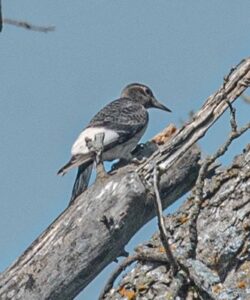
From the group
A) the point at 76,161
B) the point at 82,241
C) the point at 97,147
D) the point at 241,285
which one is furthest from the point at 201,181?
the point at 76,161

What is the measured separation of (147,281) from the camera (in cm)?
311

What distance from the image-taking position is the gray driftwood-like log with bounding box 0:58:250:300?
397cm

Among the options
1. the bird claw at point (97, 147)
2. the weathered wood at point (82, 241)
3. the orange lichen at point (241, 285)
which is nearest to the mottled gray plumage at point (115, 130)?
the weathered wood at point (82, 241)

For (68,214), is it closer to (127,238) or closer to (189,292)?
(127,238)

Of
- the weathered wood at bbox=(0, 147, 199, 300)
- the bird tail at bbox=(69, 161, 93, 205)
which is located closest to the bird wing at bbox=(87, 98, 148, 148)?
the bird tail at bbox=(69, 161, 93, 205)

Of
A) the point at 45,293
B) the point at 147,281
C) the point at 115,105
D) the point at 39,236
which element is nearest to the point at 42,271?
→ the point at 45,293

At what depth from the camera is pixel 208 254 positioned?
10.5 ft

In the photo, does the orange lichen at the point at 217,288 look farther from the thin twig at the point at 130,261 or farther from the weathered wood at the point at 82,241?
the weathered wood at the point at 82,241

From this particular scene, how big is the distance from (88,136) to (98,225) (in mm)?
4049

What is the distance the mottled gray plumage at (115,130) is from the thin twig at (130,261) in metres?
3.42

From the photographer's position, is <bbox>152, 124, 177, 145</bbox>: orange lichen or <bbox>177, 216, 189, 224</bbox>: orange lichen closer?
<bbox>177, 216, 189, 224</bbox>: orange lichen

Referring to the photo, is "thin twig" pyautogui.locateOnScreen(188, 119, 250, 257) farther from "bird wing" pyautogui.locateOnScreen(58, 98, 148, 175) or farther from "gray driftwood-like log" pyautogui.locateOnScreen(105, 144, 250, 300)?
"bird wing" pyautogui.locateOnScreen(58, 98, 148, 175)

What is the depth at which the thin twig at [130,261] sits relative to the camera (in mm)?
3184

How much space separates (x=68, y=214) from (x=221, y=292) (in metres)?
1.51
